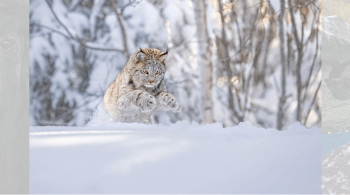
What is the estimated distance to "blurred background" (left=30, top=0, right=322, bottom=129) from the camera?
98.9 inches

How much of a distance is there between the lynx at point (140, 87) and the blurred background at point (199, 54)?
170 mm

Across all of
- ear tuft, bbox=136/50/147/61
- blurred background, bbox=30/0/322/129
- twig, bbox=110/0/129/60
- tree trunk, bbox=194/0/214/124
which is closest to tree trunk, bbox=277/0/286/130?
blurred background, bbox=30/0/322/129

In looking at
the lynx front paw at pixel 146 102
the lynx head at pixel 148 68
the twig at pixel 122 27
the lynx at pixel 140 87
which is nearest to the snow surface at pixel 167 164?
the lynx front paw at pixel 146 102

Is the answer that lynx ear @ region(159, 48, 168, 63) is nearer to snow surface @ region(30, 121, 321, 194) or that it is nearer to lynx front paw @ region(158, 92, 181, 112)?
lynx front paw @ region(158, 92, 181, 112)

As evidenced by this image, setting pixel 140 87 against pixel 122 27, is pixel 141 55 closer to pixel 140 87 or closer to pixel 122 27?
pixel 140 87

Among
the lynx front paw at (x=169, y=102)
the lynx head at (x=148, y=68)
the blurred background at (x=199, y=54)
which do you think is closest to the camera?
the lynx front paw at (x=169, y=102)

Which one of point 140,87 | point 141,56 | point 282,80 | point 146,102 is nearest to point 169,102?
point 146,102

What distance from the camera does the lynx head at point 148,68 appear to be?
2.37 m

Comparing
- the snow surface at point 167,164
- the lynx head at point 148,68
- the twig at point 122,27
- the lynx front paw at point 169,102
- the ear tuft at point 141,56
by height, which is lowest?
the snow surface at point 167,164

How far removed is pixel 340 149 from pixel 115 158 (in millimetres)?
1416

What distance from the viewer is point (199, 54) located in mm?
2598

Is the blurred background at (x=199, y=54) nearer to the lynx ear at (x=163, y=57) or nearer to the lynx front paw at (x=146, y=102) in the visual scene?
the lynx ear at (x=163, y=57)

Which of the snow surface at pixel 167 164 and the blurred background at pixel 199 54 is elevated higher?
the blurred background at pixel 199 54

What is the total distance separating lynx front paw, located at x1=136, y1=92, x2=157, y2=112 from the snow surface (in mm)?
299
